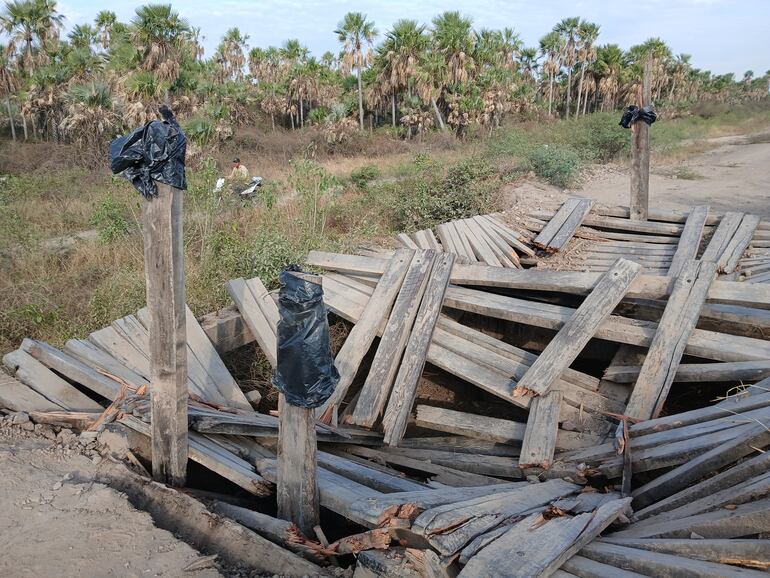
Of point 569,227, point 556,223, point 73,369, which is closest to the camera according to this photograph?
point 73,369

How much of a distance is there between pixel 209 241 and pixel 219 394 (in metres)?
3.64

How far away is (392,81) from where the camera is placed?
29.8 meters

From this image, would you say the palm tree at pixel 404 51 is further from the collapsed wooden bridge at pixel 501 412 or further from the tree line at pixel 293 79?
the collapsed wooden bridge at pixel 501 412

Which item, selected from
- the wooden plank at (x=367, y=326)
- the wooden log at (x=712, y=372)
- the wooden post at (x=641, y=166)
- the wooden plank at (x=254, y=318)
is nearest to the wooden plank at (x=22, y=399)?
the wooden plank at (x=254, y=318)

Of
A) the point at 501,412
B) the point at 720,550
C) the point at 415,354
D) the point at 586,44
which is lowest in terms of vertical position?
the point at 501,412

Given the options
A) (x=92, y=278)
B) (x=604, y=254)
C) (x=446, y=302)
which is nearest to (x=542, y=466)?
(x=446, y=302)

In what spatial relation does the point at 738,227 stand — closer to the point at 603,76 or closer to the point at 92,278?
the point at 92,278

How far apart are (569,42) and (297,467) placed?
4137cm

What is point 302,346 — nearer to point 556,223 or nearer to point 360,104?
point 556,223

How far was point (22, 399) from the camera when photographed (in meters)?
4.78

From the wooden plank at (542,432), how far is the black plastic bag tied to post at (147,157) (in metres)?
3.06

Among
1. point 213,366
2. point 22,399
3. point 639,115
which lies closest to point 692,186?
point 639,115

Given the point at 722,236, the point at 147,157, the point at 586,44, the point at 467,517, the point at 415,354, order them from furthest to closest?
the point at 586,44
the point at 722,236
the point at 415,354
the point at 147,157
the point at 467,517

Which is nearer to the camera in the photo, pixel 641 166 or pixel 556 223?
pixel 556 223
